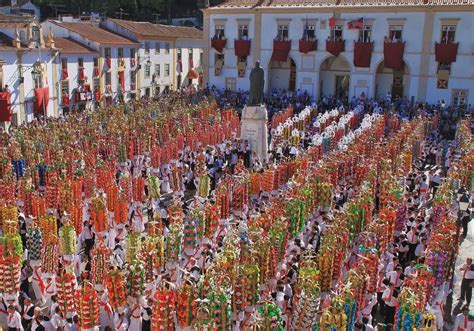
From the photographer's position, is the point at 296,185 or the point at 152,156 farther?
the point at 152,156

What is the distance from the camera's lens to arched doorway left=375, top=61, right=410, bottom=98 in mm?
40225

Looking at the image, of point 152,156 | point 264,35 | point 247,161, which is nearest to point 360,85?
point 264,35

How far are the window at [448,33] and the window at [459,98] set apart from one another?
3.62 m

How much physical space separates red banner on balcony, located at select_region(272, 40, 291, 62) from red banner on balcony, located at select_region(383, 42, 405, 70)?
7566 mm

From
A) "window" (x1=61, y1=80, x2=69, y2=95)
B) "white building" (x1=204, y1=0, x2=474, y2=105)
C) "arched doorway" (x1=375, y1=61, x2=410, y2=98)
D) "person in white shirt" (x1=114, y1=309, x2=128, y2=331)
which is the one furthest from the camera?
"arched doorway" (x1=375, y1=61, x2=410, y2=98)

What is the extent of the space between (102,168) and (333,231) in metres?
8.39

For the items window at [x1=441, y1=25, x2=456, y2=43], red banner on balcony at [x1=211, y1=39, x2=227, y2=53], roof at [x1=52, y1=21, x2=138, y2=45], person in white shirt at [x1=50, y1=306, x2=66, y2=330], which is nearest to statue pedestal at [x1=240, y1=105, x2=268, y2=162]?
person in white shirt at [x1=50, y1=306, x2=66, y2=330]

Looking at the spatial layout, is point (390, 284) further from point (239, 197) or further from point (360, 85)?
point (360, 85)

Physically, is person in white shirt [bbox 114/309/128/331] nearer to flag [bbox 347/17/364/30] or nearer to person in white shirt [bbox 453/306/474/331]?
person in white shirt [bbox 453/306/474/331]

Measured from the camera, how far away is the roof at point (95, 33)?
38.7 metres

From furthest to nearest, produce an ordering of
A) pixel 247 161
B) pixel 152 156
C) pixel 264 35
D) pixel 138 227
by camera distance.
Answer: pixel 264 35 < pixel 247 161 < pixel 152 156 < pixel 138 227

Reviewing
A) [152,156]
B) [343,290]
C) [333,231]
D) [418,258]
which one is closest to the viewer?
[343,290]

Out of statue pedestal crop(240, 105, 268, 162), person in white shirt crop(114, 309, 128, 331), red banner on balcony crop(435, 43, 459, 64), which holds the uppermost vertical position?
red banner on balcony crop(435, 43, 459, 64)

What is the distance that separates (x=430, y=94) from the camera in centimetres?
3803
